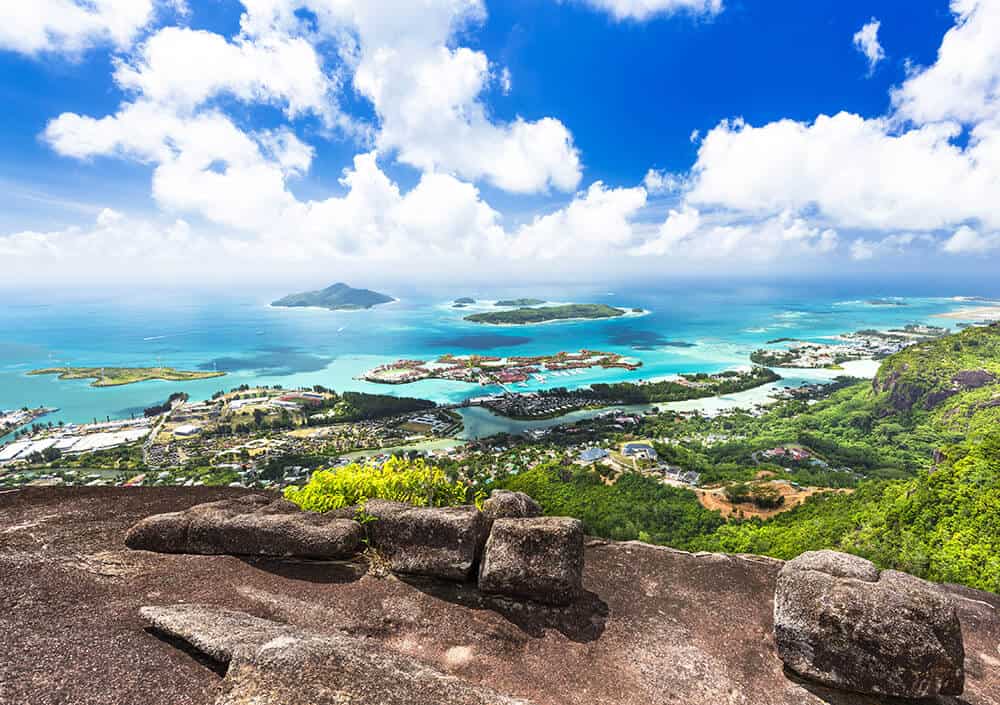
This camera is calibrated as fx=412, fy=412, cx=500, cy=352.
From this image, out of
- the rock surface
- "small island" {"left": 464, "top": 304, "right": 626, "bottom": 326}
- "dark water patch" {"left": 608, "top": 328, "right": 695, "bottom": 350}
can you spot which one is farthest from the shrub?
"small island" {"left": 464, "top": 304, "right": 626, "bottom": 326}

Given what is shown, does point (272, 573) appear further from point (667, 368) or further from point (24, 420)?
point (667, 368)

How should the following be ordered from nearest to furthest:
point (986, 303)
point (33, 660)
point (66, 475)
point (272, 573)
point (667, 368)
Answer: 1. point (33, 660)
2. point (272, 573)
3. point (66, 475)
4. point (667, 368)
5. point (986, 303)

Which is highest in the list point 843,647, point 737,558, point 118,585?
point 118,585

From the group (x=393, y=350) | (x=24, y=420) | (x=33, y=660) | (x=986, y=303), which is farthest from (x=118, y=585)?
(x=986, y=303)

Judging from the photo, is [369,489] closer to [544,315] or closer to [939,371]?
[939,371]

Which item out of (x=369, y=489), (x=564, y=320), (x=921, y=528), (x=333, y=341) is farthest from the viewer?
(x=564, y=320)

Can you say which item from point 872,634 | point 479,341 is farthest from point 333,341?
point 872,634
